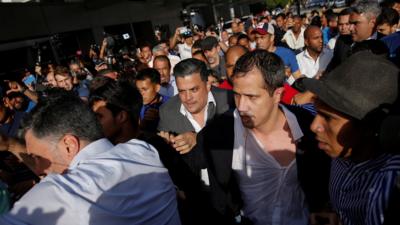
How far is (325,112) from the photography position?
1449 mm

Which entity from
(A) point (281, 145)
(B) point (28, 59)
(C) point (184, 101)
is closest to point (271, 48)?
(C) point (184, 101)

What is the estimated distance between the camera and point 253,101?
205cm

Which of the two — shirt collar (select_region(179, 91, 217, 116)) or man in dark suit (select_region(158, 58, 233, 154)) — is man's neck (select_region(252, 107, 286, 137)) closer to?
man in dark suit (select_region(158, 58, 233, 154))

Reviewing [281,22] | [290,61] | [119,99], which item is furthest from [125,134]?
[281,22]

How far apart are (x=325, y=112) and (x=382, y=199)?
0.49m

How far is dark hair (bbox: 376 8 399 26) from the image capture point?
409 centimetres

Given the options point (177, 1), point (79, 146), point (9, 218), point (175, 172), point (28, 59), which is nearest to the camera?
point (9, 218)

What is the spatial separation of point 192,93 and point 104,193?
5.85ft

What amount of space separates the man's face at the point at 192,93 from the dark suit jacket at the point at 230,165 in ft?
2.51

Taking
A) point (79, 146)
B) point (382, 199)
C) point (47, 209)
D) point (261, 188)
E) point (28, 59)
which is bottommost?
point (261, 188)

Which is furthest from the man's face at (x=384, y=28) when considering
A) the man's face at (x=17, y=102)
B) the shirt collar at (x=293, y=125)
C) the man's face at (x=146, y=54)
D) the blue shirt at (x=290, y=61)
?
the man's face at (x=17, y=102)

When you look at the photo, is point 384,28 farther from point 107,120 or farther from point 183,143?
point 107,120

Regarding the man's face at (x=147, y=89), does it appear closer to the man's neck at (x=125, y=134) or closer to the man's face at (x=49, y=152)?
the man's neck at (x=125, y=134)

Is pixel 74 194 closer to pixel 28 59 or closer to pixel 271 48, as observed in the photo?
pixel 271 48
